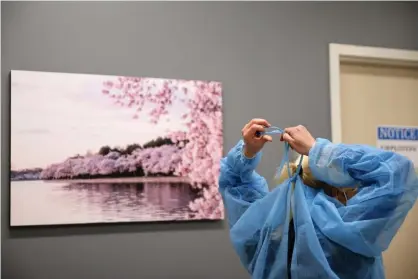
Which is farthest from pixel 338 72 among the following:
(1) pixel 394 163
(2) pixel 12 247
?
(2) pixel 12 247

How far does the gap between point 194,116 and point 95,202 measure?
1.63ft

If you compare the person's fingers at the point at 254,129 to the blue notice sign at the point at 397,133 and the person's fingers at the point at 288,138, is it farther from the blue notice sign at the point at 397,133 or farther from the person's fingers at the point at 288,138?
the blue notice sign at the point at 397,133

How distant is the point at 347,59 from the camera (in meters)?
2.25

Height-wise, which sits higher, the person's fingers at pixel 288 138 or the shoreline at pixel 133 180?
the person's fingers at pixel 288 138

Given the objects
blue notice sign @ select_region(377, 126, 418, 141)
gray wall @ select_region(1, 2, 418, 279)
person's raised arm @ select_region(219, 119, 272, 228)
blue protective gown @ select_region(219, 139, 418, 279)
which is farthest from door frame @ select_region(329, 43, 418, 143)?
blue protective gown @ select_region(219, 139, 418, 279)

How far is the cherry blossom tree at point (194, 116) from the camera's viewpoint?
1863 millimetres

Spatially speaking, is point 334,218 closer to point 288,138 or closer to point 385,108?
point 288,138

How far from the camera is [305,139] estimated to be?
1102 mm

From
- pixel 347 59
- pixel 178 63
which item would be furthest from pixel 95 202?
pixel 347 59

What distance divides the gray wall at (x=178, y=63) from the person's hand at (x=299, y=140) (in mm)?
873

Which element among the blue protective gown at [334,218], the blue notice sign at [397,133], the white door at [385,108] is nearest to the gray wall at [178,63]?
the white door at [385,108]

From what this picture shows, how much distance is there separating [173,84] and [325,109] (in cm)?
70

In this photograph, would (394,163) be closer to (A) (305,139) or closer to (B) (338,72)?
(A) (305,139)

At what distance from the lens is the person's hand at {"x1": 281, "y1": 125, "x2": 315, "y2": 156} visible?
1.09 m
